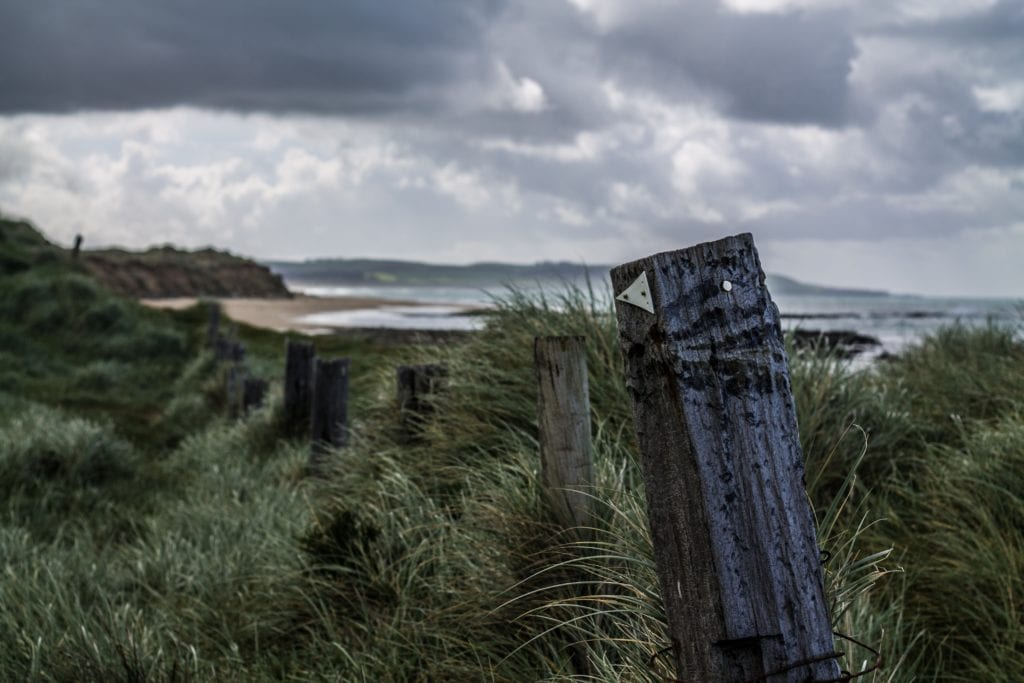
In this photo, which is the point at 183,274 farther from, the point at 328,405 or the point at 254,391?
the point at 328,405

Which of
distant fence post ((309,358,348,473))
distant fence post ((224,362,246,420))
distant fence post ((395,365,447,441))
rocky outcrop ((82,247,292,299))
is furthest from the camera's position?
rocky outcrop ((82,247,292,299))

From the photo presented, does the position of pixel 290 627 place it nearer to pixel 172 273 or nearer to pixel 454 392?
pixel 454 392

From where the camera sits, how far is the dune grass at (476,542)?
3252 mm

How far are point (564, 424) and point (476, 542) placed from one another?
23.7 inches

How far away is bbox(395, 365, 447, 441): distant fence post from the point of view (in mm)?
5648

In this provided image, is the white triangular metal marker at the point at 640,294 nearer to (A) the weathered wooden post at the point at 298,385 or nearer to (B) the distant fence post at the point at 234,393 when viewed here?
(A) the weathered wooden post at the point at 298,385

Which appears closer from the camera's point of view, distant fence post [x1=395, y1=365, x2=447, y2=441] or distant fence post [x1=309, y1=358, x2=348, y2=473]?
distant fence post [x1=395, y1=365, x2=447, y2=441]

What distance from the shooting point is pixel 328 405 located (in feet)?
22.7

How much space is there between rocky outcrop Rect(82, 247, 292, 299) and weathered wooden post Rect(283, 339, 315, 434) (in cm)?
4545

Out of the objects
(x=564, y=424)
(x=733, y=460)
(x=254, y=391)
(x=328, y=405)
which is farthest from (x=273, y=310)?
(x=733, y=460)

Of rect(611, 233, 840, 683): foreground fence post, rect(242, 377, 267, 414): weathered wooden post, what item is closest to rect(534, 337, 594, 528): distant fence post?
rect(611, 233, 840, 683): foreground fence post

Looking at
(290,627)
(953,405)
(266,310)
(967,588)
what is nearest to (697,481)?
(290,627)

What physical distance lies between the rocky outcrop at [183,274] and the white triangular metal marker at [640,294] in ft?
171

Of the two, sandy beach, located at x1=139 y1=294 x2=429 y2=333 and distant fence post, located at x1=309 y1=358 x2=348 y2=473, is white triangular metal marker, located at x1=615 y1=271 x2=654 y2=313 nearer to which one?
distant fence post, located at x1=309 y1=358 x2=348 y2=473
